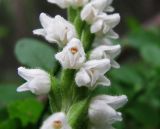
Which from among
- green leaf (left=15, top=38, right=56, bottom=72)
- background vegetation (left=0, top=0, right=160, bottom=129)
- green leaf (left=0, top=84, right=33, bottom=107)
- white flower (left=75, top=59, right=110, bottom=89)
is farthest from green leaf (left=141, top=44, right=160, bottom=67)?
white flower (left=75, top=59, right=110, bottom=89)

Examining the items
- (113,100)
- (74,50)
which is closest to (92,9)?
(74,50)

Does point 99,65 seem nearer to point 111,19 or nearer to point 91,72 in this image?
point 91,72

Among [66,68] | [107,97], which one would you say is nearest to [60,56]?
[66,68]

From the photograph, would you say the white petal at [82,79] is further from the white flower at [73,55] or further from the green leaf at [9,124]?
the green leaf at [9,124]

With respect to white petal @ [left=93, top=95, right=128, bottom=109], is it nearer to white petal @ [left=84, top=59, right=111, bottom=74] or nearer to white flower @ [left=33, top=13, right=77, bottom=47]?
white petal @ [left=84, top=59, right=111, bottom=74]

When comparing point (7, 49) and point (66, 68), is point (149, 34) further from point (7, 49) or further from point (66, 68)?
point (7, 49)

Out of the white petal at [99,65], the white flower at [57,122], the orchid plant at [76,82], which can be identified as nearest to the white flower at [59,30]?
the orchid plant at [76,82]
